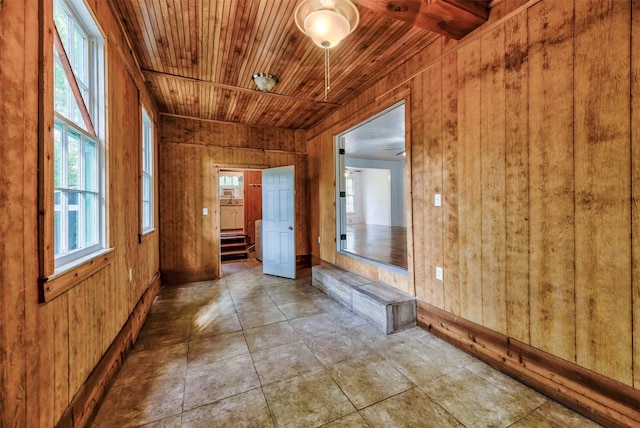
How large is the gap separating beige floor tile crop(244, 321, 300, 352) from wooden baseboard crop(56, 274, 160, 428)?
0.99 m

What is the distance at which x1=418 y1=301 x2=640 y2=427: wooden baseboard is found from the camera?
4.64 ft

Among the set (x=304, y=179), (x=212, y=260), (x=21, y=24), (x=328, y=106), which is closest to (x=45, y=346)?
(x=21, y=24)

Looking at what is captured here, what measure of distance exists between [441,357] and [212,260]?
12.8 ft

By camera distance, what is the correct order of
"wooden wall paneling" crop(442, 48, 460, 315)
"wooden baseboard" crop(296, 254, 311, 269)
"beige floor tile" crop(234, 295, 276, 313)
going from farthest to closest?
"wooden baseboard" crop(296, 254, 311, 269) → "beige floor tile" crop(234, 295, 276, 313) → "wooden wall paneling" crop(442, 48, 460, 315)

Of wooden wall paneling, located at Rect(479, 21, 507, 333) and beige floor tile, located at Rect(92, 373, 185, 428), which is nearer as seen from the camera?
beige floor tile, located at Rect(92, 373, 185, 428)

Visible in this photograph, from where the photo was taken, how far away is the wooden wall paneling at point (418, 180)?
8.55 ft

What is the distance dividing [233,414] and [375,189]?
10.3m

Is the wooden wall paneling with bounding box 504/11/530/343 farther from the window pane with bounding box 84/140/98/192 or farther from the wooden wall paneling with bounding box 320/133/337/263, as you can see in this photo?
the window pane with bounding box 84/140/98/192

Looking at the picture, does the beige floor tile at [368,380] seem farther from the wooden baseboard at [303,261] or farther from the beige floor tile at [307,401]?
the wooden baseboard at [303,261]

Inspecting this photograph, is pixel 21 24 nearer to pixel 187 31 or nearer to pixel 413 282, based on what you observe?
pixel 187 31

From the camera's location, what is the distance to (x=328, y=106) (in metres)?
4.10

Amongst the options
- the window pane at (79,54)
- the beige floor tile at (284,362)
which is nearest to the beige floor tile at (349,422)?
the beige floor tile at (284,362)

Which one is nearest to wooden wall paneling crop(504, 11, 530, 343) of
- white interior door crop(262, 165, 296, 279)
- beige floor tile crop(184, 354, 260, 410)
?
beige floor tile crop(184, 354, 260, 410)

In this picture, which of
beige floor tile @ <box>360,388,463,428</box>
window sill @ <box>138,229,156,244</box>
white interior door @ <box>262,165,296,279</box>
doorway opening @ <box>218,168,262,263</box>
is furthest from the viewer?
doorway opening @ <box>218,168,262,263</box>
